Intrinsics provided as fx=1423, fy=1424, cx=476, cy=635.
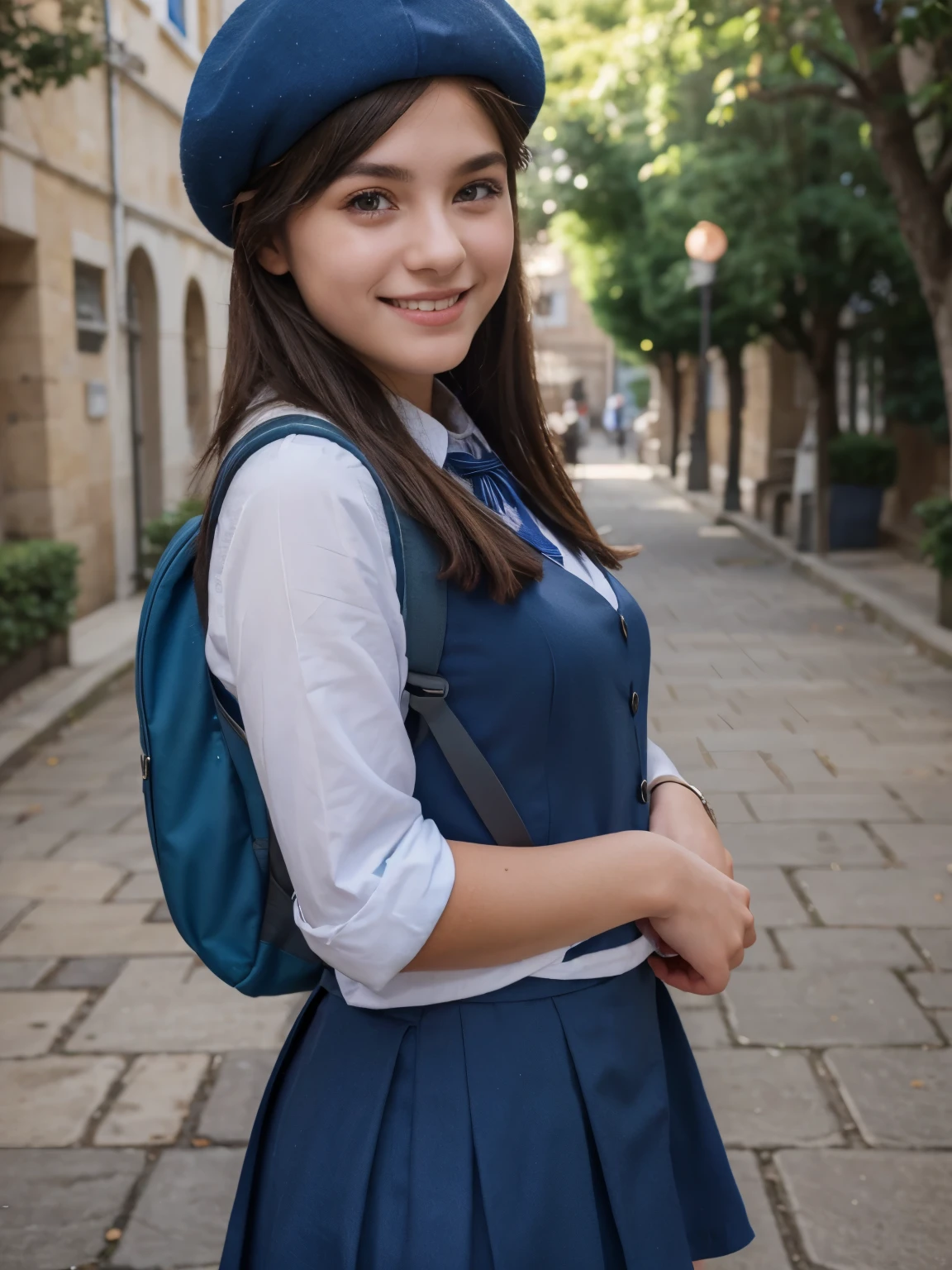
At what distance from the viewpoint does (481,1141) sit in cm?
139

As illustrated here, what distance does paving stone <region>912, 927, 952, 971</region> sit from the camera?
4.32m

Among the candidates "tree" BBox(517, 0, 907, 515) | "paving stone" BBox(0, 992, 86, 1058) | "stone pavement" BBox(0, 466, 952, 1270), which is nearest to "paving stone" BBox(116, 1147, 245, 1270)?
"stone pavement" BBox(0, 466, 952, 1270)

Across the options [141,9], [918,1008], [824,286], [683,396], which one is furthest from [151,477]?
[683,396]

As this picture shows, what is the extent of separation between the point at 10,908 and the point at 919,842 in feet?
11.1

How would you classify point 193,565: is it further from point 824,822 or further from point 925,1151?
point 824,822

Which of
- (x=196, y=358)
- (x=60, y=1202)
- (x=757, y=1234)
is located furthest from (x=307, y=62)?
(x=196, y=358)

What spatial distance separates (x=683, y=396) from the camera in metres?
38.1

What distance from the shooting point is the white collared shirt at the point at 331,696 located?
1203 mm

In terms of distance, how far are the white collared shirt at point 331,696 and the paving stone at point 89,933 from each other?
3403 millimetres

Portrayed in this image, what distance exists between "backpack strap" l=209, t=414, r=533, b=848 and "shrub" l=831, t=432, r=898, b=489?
47.8 ft

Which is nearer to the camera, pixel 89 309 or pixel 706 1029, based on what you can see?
pixel 706 1029

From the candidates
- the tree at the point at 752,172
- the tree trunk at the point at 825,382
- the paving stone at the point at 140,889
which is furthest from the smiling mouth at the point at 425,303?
the tree trunk at the point at 825,382

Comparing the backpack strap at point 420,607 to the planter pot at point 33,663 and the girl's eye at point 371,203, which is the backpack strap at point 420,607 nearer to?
the girl's eye at point 371,203

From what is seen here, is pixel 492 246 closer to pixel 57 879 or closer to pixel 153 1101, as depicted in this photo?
pixel 153 1101
